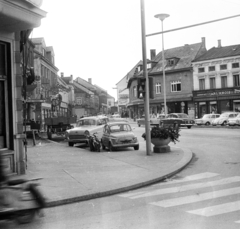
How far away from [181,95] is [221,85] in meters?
6.72

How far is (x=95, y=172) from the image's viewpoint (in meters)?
9.75

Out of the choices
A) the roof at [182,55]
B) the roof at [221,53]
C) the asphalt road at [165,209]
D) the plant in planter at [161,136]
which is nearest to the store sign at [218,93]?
the roof at [221,53]

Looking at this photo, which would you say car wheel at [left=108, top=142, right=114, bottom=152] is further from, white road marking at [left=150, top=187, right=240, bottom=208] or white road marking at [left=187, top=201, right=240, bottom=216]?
white road marking at [left=187, top=201, right=240, bottom=216]

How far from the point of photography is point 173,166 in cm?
1046

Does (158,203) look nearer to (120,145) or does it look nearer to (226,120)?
(120,145)

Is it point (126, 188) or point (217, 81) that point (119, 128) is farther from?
point (217, 81)

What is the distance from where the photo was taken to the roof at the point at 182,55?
1961 inches

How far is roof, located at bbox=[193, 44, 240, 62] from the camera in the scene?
43.7 m

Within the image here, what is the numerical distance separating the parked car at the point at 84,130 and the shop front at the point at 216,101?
2767cm

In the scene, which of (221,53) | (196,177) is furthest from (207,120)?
(196,177)

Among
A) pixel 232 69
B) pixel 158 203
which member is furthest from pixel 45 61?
pixel 158 203

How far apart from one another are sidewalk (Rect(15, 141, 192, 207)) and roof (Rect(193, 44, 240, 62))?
33.5 m

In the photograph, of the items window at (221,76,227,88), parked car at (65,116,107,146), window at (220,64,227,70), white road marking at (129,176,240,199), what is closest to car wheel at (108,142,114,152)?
parked car at (65,116,107,146)

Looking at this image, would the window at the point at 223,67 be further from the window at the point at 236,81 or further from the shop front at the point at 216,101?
the shop front at the point at 216,101
